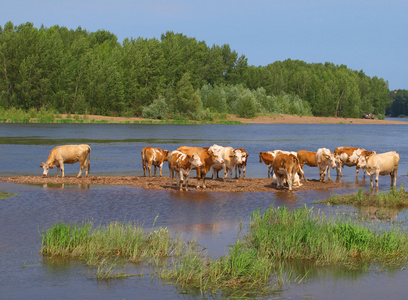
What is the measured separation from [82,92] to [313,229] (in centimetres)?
10238

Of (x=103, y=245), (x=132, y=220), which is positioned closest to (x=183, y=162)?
(x=132, y=220)

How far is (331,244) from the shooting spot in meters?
11.6

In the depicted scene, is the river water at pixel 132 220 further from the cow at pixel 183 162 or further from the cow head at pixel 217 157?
the cow head at pixel 217 157

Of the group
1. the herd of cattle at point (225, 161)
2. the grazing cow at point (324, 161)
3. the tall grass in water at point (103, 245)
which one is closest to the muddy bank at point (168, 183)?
the herd of cattle at point (225, 161)

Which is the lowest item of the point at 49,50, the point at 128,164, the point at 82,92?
the point at 128,164

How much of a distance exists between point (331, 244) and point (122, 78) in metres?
108

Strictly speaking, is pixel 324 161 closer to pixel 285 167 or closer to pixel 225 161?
pixel 225 161

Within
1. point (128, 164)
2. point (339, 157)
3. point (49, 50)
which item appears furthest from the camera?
point (49, 50)

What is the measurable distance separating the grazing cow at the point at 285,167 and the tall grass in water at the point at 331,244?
28.2 ft

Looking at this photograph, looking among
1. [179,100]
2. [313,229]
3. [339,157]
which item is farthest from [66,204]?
[179,100]

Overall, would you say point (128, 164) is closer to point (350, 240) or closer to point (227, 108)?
point (350, 240)

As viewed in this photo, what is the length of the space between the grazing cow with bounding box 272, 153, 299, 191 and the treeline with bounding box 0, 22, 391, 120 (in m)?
87.5

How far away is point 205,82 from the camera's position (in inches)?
5699

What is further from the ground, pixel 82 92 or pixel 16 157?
pixel 82 92
